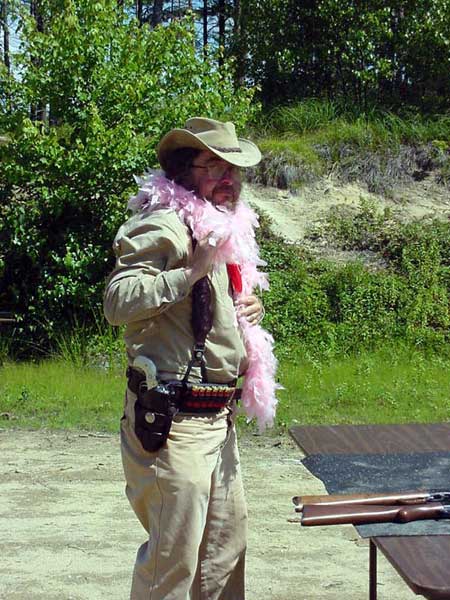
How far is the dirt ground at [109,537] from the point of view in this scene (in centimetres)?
452

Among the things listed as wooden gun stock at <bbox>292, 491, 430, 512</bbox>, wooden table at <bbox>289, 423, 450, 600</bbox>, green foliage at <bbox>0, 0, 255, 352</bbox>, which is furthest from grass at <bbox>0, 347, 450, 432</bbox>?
wooden gun stock at <bbox>292, 491, 430, 512</bbox>

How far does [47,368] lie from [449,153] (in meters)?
8.02

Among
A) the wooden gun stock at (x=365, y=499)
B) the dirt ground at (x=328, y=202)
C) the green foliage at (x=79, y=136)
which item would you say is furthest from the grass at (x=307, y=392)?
the wooden gun stock at (x=365, y=499)

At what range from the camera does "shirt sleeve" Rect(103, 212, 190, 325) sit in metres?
3.09

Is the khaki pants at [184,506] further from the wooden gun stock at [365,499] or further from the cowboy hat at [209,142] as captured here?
the cowboy hat at [209,142]

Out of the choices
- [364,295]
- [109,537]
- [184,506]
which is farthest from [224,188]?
[364,295]

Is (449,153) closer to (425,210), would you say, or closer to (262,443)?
(425,210)

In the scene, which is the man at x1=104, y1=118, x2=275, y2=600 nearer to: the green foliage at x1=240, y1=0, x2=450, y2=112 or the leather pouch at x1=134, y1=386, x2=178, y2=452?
the leather pouch at x1=134, y1=386, x2=178, y2=452

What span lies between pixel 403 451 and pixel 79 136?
8.27 meters

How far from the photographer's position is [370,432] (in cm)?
380

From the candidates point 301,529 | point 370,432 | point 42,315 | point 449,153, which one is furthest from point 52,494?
point 449,153

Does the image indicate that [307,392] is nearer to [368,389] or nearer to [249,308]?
[368,389]

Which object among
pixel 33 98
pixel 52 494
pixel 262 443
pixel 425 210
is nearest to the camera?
pixel 52 494

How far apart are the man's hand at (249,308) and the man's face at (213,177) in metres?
0.36
